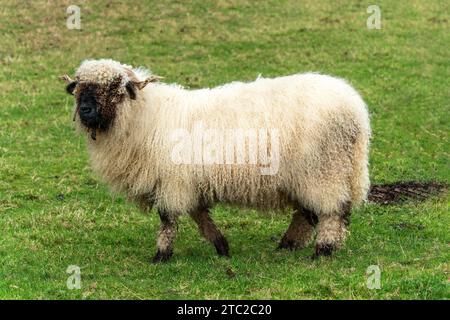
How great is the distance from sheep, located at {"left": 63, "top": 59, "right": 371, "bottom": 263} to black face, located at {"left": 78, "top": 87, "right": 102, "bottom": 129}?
14 millimetres

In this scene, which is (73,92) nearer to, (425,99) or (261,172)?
(261,172)

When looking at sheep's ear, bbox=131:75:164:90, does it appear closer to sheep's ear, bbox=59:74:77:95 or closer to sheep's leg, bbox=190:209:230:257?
sheep's ear, bbox=59:74:77:95

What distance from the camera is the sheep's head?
10.4m

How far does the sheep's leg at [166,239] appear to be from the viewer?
1068cm

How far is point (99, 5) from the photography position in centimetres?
2645

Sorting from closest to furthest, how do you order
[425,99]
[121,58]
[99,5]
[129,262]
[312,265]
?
[312,265], [129,262], [425,99], [121,58], [99,5]

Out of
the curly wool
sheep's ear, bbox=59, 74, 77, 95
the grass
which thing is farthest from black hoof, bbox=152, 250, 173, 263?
sheep's ear, bbox=59, 74, 77, 95

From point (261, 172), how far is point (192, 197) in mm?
1020

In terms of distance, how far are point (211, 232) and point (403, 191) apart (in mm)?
5054

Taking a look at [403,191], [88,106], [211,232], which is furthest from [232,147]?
[403,191]

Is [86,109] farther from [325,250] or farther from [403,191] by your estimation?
[403,191]
